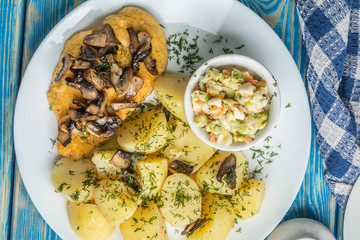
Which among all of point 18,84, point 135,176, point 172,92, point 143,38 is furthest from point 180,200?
point 18,84

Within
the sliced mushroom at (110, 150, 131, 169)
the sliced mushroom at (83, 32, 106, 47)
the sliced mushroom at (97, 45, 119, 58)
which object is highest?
the sliced mushroom at (83, 32, 106, 47)

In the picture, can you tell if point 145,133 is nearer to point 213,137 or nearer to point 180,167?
point 180,167

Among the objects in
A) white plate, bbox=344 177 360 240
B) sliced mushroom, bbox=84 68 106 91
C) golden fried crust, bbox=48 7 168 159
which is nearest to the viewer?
sliced mushroom, bbox=84 68 106 91

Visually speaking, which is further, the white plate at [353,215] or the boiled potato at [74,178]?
the white plate at [353,215]

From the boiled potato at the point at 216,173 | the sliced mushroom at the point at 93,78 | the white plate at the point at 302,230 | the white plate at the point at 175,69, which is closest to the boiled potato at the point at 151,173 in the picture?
the boiled potato at the point at 216,173

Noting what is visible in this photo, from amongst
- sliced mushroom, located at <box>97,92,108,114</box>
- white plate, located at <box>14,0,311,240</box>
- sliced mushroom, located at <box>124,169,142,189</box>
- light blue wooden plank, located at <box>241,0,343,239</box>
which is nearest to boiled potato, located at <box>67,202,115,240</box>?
white plate, located at <box>14,0,311,240</box>

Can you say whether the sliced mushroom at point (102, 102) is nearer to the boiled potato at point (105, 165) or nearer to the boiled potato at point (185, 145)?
the boiled potato at point (105, 165)

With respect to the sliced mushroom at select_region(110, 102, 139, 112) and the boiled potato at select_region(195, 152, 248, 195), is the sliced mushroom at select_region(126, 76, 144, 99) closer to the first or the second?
the sliced mushroom at select_region(110, 102, 139, 112)
